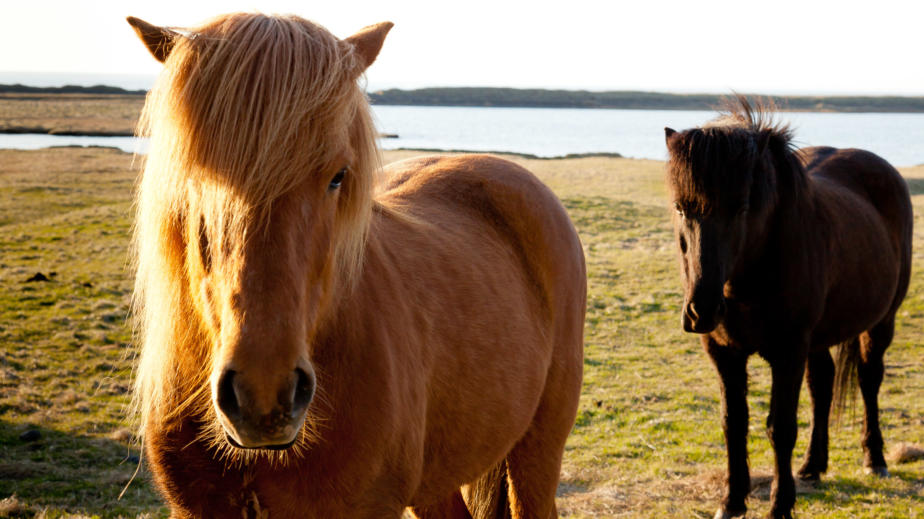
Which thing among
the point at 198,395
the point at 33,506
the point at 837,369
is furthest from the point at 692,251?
the point at 33,506

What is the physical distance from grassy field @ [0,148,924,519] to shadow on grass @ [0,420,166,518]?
1cm

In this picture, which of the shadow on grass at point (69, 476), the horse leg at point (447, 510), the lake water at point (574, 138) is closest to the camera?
the horse leg at point (447, 510)

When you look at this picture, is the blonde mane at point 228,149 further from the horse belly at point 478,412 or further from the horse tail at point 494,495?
the horse tail at point 494,495

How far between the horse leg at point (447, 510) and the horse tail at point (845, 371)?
3.59m

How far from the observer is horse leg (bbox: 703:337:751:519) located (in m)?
4.36

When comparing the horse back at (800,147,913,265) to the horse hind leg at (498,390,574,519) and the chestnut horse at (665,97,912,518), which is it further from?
the horse hind leg at (498,390,574,519)

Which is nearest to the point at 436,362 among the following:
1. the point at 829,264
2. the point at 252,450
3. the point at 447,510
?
the point at 252,450

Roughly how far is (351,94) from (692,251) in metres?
2.63

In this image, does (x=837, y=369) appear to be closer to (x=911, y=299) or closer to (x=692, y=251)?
(x=692, y=251)

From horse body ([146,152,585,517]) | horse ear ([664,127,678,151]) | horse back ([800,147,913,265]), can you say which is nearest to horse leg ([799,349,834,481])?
horse back ([800,147,913,265])

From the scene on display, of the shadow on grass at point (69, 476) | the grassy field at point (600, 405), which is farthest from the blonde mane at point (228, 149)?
the shadow on grass at point (69, 476)

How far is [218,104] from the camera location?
1546mm

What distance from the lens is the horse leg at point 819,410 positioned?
5.03 m

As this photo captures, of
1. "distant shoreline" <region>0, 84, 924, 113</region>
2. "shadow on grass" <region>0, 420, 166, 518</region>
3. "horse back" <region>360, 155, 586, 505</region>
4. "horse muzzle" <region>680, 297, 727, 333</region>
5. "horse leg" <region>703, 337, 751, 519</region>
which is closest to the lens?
"horse back" <region>360, 155, 586, 505</region>
